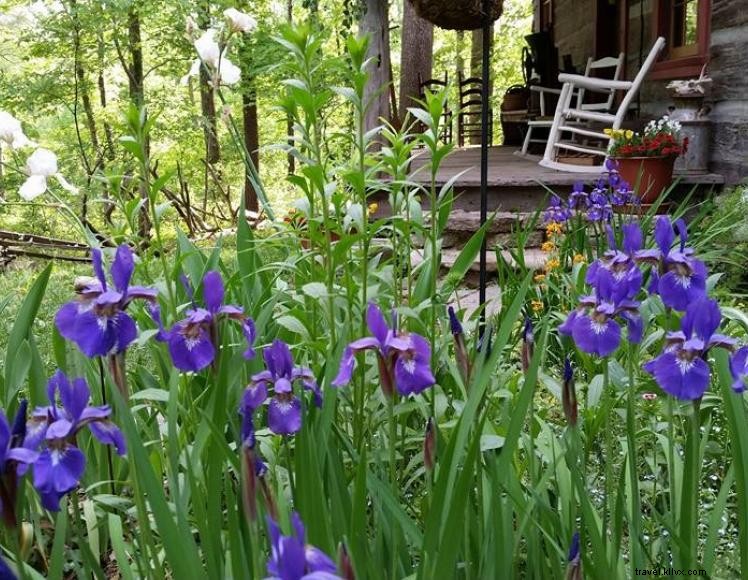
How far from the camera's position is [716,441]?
6.58ft

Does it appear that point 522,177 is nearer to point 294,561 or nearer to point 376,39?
point 376,39

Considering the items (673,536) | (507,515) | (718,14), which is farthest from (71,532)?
(718,14)

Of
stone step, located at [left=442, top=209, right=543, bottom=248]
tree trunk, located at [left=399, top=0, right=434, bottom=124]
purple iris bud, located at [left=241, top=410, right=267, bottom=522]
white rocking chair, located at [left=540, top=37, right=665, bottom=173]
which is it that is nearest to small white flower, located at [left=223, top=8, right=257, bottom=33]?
purple iris bud, located at [left=241, top=410, right=267, bottom=522]

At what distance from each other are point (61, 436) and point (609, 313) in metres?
0.72

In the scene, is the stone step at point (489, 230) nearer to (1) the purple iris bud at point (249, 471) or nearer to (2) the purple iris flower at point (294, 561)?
(1) the purple iris bud at point (249, 471)

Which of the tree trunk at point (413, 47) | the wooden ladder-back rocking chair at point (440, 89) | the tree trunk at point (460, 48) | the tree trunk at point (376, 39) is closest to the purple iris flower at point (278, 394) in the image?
the wooden ladder-back rocking chair at point (440, 89)

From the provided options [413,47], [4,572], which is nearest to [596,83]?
[413,47]

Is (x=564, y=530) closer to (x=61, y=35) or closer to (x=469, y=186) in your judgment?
(x=469, y=186)

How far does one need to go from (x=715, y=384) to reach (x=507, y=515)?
1261 millimetres

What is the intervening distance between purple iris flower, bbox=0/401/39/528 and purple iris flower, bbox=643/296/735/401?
0.73 metres

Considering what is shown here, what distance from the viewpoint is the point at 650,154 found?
4645 mm

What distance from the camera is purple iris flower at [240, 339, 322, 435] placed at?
1.01 m

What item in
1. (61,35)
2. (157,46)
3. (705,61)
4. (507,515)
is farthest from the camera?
(157,46)

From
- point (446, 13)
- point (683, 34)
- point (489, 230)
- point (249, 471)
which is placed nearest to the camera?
point (249, 471)
